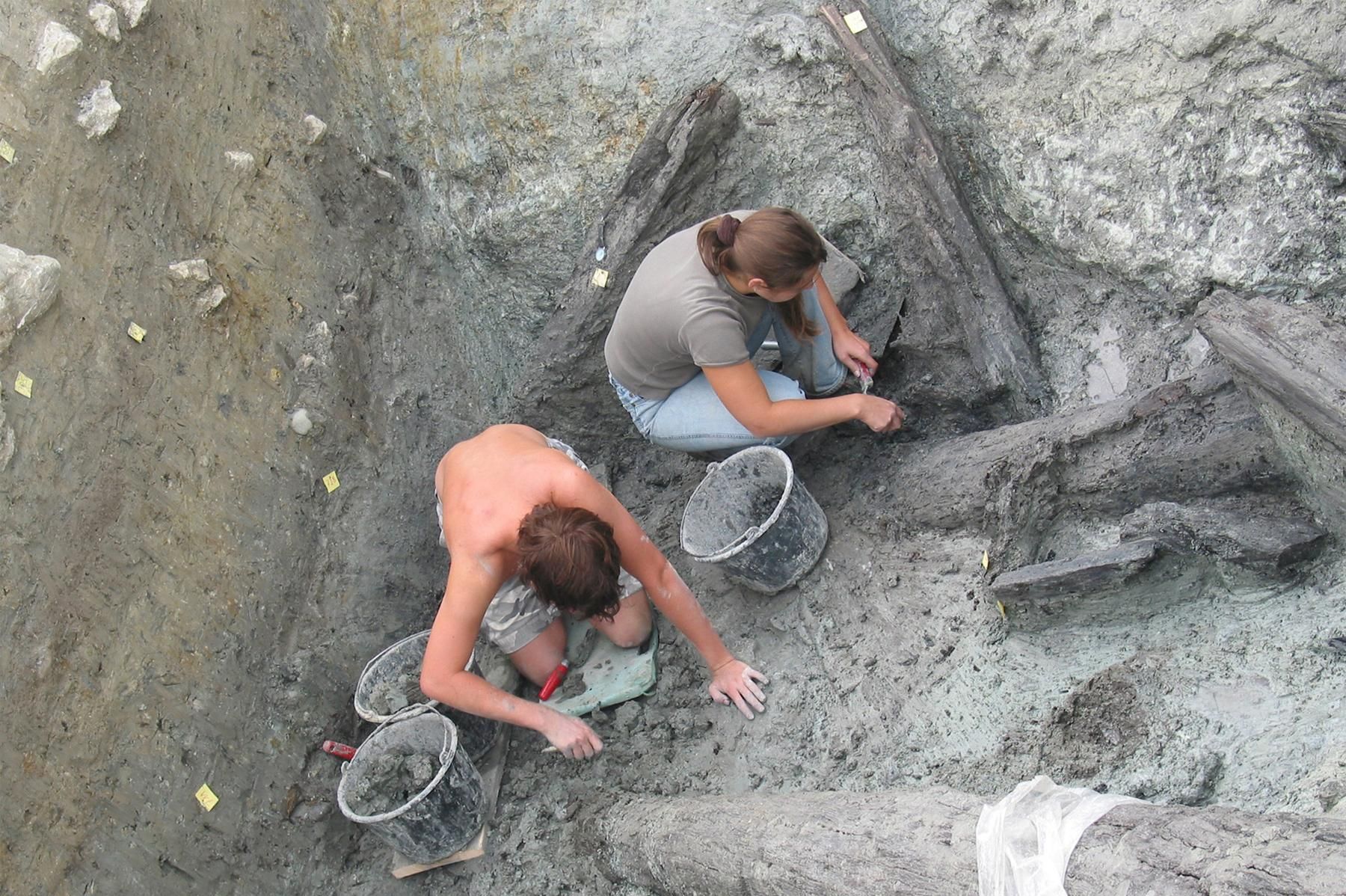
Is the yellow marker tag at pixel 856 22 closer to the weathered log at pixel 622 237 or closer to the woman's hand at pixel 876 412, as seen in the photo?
the weathered log at pixel 622 237

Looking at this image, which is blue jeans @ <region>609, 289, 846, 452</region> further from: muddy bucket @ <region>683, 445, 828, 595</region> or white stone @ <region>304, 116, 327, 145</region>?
white stone @ <region>304, 116, 327, 145</region>

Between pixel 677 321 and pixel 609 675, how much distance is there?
115cm

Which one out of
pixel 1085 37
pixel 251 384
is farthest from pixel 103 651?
pixel 1085 37

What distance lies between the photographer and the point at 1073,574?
243 cm

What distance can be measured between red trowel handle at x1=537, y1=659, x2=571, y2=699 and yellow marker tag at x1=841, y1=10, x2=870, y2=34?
226 centimetres

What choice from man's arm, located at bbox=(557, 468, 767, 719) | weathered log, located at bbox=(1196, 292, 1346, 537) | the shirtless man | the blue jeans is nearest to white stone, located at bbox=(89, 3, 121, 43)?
the shirtless man

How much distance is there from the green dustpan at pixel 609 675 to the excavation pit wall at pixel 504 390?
0.19 feet

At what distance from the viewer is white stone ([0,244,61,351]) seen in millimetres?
2545

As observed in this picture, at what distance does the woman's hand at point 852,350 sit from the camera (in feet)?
10.9

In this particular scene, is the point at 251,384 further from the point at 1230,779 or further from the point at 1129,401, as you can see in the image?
the point at 1230,779

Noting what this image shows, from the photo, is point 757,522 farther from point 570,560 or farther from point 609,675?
point 570,560

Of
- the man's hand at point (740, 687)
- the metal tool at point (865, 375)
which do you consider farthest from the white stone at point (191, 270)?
the metal tool at point (865, 375)

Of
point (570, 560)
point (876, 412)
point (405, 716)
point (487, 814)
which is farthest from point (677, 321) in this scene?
point (487, 814)

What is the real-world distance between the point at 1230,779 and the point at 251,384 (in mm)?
2837
